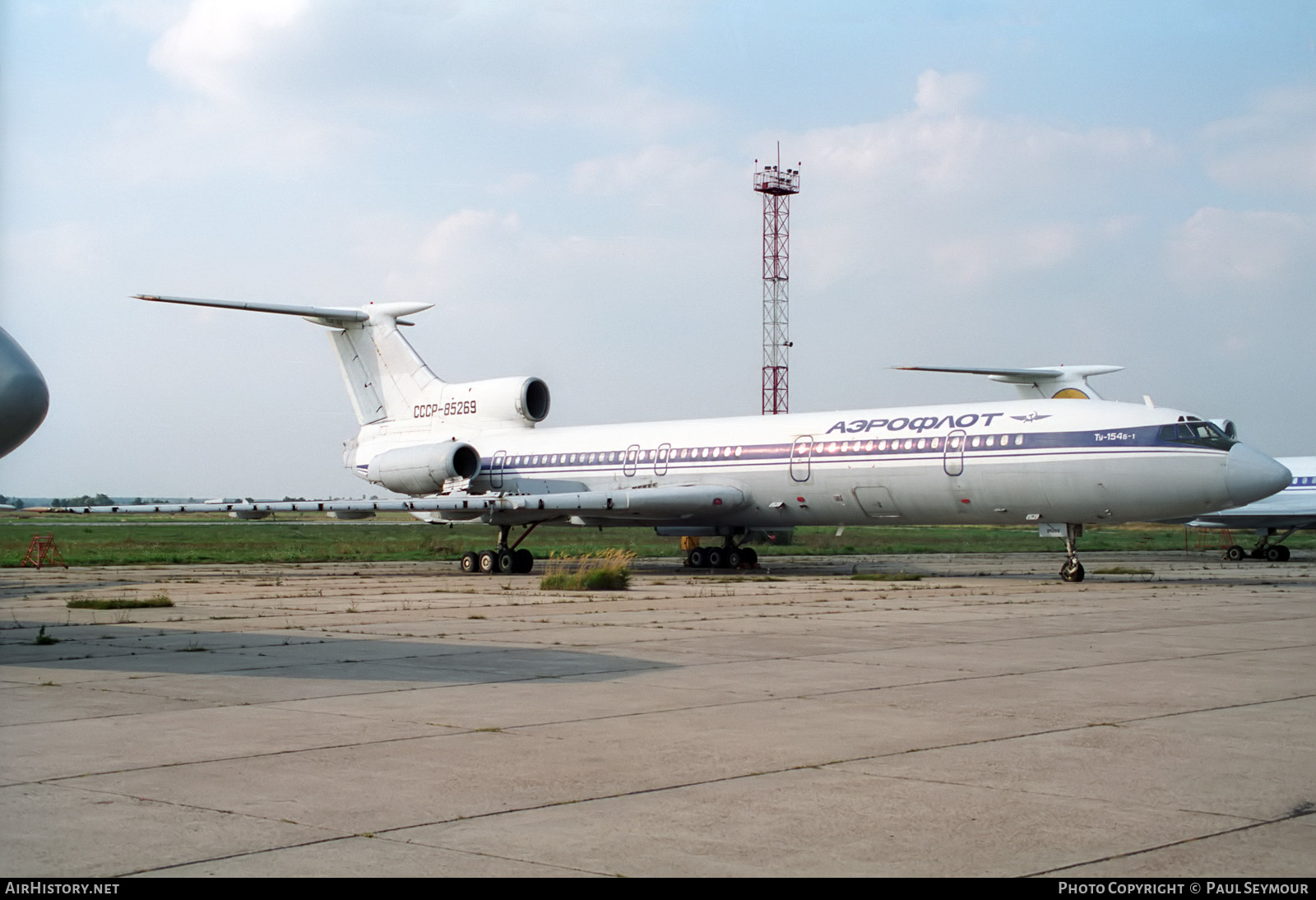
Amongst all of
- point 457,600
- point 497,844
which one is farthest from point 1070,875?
point 457,600

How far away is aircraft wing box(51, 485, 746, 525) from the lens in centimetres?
2741

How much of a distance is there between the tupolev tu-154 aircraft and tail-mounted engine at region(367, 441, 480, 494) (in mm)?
45

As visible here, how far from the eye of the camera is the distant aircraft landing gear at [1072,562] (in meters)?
23.7

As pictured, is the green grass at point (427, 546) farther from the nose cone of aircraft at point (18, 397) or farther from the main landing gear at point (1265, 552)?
the nose cone of aircraft at point (18, 397)

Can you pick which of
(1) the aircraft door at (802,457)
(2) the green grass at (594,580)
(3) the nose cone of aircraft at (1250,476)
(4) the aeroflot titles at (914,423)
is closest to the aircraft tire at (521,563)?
(2) the green grass at (594,580)

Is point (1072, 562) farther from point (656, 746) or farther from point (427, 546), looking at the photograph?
point (427, 546)

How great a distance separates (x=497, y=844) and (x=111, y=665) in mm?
7018

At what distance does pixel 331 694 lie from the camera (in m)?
9.22

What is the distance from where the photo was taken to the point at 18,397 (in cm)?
788

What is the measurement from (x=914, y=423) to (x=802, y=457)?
8.35 feet

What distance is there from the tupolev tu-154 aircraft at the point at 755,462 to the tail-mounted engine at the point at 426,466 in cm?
4

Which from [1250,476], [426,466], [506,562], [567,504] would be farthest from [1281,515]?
[426,466]

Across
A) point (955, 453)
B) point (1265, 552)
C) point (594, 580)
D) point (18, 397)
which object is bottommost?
point (594, 580)

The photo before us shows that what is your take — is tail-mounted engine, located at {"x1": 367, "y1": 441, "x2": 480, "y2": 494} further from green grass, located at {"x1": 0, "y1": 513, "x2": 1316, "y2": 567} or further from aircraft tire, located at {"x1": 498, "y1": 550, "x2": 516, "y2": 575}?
green grass, located at {"x1": 0, "y1": 513, "x2": 1316, "y2": 567}
